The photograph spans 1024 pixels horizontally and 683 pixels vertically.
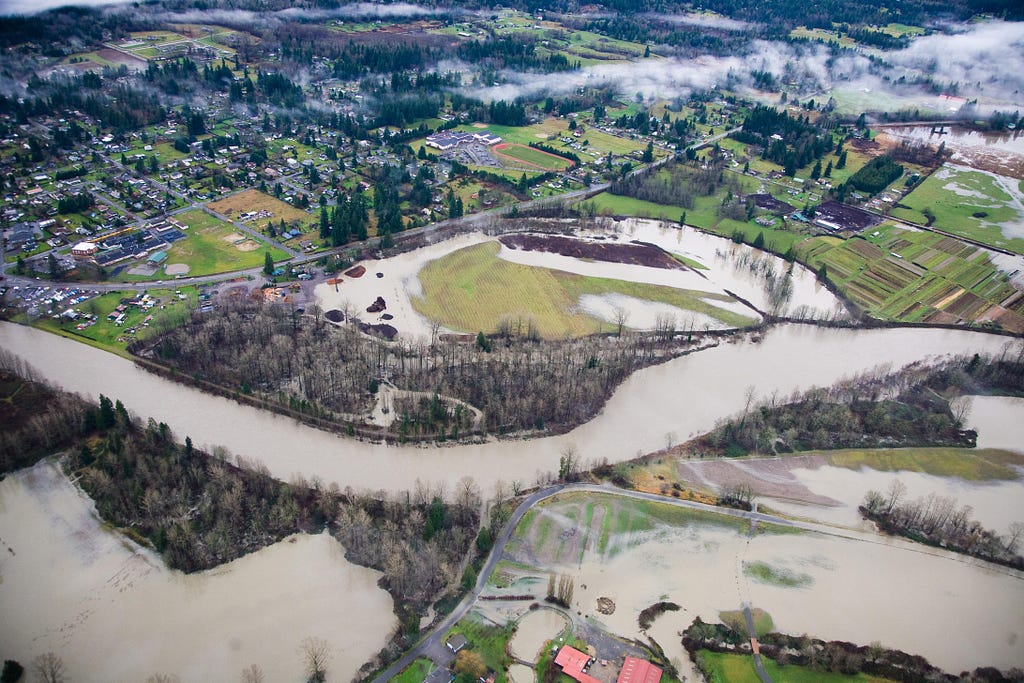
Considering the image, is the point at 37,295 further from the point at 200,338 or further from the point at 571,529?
the point at 571,529

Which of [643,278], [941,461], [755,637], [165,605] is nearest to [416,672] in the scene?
[165,605]

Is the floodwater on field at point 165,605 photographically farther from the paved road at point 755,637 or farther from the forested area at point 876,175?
the forested area at point 876,175

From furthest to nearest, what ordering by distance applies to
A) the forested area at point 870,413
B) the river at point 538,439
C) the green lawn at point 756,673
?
the forested area at point 870,413 → the river at point 538,439 → the green lawn at point 756,673

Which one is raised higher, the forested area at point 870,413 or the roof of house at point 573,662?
the forested area at point 870,413

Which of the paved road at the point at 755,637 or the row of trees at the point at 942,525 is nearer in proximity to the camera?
the paved road at the point at 755,637

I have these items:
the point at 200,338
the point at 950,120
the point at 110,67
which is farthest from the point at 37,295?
the point at 950,120

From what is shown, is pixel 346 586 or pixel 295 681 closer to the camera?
pixel 295 681

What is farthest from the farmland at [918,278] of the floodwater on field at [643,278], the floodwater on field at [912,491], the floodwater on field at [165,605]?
the floodwater on field at [165,605]

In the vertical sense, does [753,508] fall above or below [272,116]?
below
